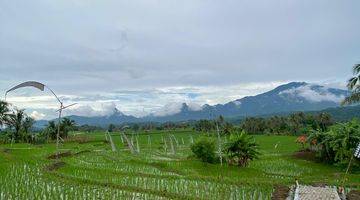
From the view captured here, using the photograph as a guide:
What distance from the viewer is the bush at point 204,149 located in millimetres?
26156

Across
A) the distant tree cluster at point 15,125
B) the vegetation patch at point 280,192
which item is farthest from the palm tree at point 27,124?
the vegetation patch at point 280,192

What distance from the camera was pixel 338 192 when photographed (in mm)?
15086

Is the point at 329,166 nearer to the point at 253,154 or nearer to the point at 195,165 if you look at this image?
the point at 253,154

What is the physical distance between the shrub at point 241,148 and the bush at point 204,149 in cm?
109

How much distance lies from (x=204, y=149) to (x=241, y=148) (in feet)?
8.22

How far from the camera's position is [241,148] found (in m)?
24.8

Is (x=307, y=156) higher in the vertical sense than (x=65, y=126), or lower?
lower

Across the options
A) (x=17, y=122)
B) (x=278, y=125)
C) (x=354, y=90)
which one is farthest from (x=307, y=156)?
(x=278, y=125)

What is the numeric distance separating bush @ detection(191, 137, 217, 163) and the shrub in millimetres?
1088

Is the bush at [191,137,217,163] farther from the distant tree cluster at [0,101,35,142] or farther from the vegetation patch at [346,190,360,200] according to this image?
the distant tree cluster at [0,101,35,142]

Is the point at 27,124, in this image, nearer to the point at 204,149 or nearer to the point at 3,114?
the point at 3,114

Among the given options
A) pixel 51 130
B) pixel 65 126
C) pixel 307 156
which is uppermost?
pixel 65 126

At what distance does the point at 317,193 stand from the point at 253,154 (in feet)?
34.6

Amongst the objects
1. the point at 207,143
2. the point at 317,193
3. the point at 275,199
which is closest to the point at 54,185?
the point at 275,199
